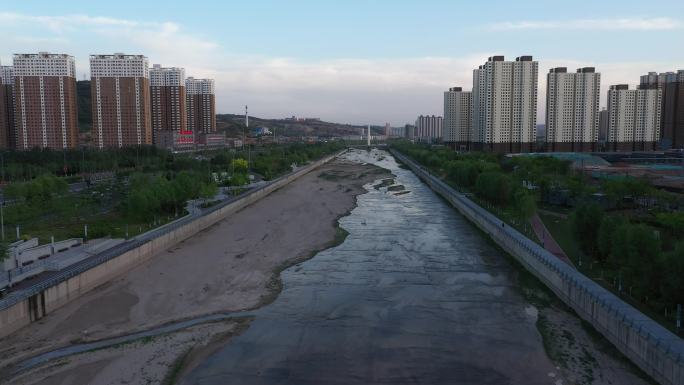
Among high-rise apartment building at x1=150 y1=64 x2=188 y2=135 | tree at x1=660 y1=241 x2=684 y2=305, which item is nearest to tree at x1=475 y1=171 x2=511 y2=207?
tree at x1=660 y1=241 x2=684 y2=305

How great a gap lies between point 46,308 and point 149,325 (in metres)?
2.93

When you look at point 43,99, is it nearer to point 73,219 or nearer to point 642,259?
point 73,219

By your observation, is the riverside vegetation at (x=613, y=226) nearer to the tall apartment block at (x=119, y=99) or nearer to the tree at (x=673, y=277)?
the tree at (x=673, y=277)

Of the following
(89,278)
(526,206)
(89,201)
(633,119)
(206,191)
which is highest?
(633,119)

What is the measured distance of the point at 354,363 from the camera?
1127 cm

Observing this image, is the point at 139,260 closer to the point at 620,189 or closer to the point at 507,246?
the point at 507,246

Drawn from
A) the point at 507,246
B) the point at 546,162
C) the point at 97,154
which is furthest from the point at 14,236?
the point at 546,162

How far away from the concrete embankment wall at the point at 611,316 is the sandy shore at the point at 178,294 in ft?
26.9

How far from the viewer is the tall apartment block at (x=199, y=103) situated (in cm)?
9919

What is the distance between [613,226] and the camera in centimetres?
1553

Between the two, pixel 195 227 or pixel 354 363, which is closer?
pixel 354 363

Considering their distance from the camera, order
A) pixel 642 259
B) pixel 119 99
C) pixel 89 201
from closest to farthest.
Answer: pixel 642 259 → pixel 89 201 → pixel 119 99

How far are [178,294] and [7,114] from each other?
197 feet

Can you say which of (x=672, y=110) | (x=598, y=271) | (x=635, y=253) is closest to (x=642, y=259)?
(x=635, y=253)
